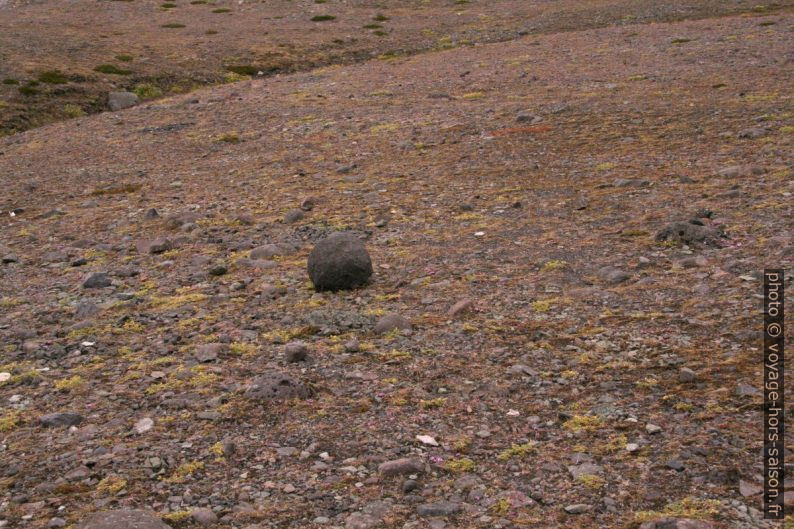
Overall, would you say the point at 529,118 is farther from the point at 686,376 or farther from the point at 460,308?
the point at 686,376

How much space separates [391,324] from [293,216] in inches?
270

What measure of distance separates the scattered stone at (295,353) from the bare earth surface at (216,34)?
26329 mm

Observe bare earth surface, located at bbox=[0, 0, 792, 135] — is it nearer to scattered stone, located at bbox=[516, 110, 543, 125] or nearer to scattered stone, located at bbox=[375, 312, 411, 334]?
scattered stone, located at bbox=[516, 110, 543, 125]

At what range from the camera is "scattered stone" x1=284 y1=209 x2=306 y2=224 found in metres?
18.5

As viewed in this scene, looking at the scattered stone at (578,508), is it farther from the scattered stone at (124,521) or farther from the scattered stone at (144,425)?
the scattered stone at (144,425)

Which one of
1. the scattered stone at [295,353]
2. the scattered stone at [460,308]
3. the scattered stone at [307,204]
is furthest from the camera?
the scattered stone at [307,204]

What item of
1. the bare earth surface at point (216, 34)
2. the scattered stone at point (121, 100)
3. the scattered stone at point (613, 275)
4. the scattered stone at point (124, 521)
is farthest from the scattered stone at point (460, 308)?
the scattered stone at point (121, 100)

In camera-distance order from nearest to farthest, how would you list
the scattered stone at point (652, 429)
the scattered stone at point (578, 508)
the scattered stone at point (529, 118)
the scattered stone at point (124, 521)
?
the scattered stone at point (124, 521) < the scattered stone at point (578, 508) < the scattered stone at point (652, 429) < the scattered stone at point (529, 118)

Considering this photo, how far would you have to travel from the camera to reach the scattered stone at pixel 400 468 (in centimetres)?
864

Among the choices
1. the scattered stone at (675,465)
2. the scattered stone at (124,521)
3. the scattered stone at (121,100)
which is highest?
the scattered stone at (124,521)

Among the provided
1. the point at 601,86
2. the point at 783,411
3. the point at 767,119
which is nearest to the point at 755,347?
the point at 783,411

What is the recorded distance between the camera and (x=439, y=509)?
7.97 m

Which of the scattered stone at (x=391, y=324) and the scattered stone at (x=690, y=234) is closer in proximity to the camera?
the scattered stone at (x=391, y=324)

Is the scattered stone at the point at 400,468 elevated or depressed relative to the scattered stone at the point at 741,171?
depressed
